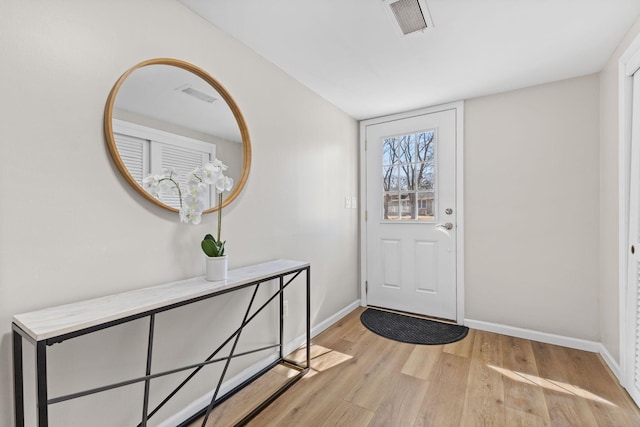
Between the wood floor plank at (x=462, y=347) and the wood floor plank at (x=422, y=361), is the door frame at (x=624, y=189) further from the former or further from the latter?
the wood floor plank at (x=422, y=361)

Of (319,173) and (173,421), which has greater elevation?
(319,173)

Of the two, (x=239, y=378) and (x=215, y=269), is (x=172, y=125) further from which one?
(x=239, y=378)

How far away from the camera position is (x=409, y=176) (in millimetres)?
2949

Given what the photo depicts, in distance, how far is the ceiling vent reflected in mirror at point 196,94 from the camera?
1496mm

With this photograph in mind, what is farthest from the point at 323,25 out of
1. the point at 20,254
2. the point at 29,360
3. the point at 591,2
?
the point at 29,360

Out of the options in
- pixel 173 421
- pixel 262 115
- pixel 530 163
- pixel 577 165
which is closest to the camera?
pixel 173 421

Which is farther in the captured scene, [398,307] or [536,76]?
[398,307]

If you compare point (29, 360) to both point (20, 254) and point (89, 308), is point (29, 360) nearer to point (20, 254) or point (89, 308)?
point (89, 308)

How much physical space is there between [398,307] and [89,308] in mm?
2627

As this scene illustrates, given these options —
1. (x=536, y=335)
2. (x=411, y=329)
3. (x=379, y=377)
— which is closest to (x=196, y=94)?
(x=379, y=377)

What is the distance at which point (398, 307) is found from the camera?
3029mm

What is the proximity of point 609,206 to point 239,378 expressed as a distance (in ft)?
8.44

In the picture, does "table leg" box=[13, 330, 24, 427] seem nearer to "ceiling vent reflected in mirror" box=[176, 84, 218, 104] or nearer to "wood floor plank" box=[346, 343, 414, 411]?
"ceiling vent reflected in mirror" box=[176, 84, 218, 104]

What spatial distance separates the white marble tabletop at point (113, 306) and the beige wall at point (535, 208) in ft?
6.72
